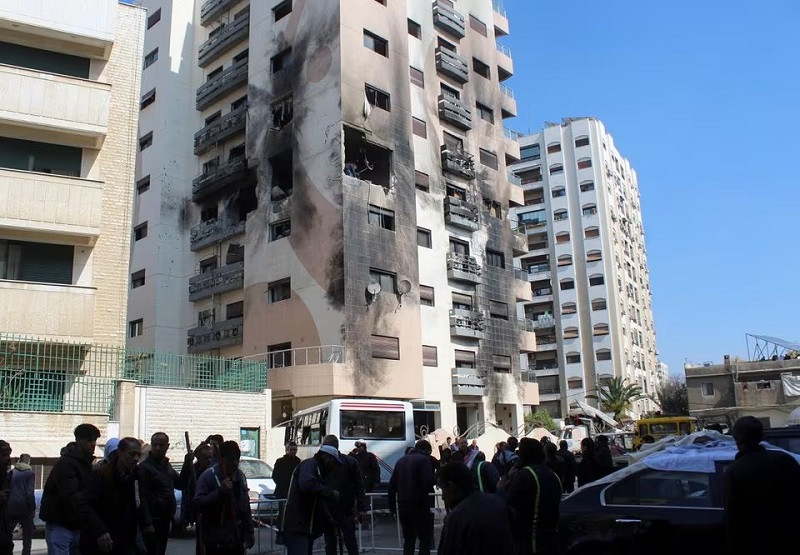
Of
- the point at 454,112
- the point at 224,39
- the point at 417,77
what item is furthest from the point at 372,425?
the point at 224,39

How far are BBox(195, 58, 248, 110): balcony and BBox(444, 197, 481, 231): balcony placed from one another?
1322cm

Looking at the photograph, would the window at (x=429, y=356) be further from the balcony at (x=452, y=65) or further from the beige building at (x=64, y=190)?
the beige building at (x=64, y=190)

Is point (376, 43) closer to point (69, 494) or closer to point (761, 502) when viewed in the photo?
point (69, 494)

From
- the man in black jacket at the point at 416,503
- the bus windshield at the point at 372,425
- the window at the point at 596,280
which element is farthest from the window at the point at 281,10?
the window at the point at 596,280

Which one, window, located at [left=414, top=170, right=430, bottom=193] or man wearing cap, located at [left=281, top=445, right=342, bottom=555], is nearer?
man wearing cap, located at [left=281, top=445, right=342, bottom=555]

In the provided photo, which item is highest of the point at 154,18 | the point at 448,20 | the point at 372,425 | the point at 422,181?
the point at 154,18

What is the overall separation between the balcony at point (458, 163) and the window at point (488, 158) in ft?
5.99

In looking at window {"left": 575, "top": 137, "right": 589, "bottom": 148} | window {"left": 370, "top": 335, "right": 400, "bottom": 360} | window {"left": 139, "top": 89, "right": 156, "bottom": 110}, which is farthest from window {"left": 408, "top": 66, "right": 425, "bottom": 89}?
window {"left": 575, "top": 137, "right": 589, "bottom": 148}

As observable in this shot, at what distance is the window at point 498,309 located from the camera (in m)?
41.7

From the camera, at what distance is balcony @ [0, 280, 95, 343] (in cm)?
2017

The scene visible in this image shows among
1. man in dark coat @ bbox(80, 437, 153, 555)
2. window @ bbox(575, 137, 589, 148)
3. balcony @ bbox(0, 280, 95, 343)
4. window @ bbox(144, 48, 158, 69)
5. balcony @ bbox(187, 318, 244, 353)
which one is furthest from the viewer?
window @ bbox(575, 137, 589, 148)

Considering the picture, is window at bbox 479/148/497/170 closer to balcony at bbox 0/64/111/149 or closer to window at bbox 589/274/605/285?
balcony at bbox 0/64/111/149

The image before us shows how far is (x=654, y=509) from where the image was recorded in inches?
284

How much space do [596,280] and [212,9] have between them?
45.4m
